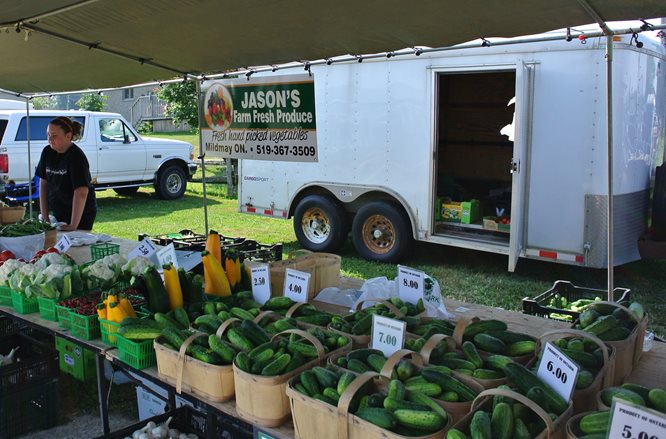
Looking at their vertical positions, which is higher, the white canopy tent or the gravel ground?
the white canopy tent

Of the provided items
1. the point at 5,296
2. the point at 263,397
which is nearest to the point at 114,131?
the point at 5,296

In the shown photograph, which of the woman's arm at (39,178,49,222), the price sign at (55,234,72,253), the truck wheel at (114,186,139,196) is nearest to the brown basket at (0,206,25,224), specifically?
the woman's arm at (39,178,49,222)

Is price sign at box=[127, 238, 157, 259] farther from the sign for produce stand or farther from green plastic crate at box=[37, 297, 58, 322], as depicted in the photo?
the sign for produce stand

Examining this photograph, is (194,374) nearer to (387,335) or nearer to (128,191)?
(387,335)

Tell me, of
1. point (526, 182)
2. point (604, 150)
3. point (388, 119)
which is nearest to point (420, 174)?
point (388, 119)

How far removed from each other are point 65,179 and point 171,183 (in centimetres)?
931

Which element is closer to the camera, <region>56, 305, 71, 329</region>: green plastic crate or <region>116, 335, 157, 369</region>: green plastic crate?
<region>116, 335, 157, 369</region>: green plastic crate

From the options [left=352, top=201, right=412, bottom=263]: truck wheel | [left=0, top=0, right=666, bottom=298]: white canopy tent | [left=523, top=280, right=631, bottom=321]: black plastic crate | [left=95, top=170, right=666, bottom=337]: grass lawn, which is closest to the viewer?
[left=0, top=0, right=666, bottom=298]: white canopy tent

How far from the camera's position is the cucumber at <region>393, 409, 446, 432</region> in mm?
1769

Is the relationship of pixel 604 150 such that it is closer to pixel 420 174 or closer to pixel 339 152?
pixel 420 174

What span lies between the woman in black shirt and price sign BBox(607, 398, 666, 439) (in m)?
4.84

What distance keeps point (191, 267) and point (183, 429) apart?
1.14 metres

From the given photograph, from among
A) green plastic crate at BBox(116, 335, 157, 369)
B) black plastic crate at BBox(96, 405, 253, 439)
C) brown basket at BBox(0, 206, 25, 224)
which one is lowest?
black plastic crate at BBox(96, 405, 253, 439)

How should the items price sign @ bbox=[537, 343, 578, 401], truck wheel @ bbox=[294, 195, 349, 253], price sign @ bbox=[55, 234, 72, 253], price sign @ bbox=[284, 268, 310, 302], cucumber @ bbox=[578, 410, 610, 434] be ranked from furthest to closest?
truck wheel @ bbox=[294, 195, 349, 253]
price sign @ bbox=[55, 234, 72, 253]
price sign @ bbox=[284, 268, 310, 302]
price sign @ bbox=[537, 343, 578, 401]
cucumber @ bbox=[578, 410, 610, 434]
